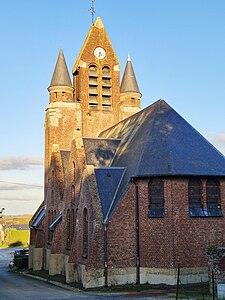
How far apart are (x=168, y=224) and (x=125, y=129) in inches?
408

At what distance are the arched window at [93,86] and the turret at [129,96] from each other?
255cm

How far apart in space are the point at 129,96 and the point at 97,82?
323 centimetres

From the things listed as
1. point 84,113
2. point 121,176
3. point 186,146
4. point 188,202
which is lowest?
point 188,202

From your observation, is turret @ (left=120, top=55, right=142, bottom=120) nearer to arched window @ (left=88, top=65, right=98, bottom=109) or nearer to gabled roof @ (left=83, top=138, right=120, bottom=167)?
arched window @ (left=88, top=65, right=98, bottom=109)

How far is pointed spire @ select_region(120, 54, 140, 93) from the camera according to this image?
40.8 meters

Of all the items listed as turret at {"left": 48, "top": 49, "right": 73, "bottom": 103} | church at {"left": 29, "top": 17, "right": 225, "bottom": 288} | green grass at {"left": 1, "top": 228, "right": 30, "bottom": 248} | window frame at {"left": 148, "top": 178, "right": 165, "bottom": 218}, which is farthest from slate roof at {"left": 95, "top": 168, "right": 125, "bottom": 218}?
green grass at {"left": 1, "top": 228, "right": 30, "bottom": 248}

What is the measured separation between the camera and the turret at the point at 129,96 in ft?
130

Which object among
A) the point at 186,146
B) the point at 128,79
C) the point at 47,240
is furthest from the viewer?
the point at 128,79

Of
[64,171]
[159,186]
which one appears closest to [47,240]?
[64,171]

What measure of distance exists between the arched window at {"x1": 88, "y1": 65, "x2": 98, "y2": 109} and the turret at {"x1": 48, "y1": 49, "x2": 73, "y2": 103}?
1.81 meters

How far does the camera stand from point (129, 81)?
41.4 meters

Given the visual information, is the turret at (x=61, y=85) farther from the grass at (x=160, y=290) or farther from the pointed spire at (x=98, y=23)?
the grass at (x=160, y=290)

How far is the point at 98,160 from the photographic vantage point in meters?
28.4

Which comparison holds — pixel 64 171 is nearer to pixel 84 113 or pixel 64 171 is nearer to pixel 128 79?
pixel 84 113
